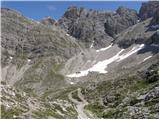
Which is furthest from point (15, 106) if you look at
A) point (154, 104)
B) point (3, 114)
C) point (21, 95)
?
point (154, 104)

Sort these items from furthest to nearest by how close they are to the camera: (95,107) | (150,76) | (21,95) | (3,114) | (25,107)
Result: (150,76) → (95,107) → (21,95) → (25,107) → (3,114)

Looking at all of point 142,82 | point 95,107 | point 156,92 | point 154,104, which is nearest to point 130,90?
point 142,82

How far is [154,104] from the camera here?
94938 millimetres

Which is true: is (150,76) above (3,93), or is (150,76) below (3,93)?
above

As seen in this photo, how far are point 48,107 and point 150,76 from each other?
98.7m

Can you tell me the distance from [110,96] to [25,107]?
108m

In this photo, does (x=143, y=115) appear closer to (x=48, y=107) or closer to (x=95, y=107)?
(x=48, y=107)

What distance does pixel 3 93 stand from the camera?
273 ft

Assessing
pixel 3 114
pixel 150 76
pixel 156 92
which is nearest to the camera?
pixel 3 114

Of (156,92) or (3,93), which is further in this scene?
(156,92)

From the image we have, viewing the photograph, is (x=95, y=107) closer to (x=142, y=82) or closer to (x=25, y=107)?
(x=142, y=82)

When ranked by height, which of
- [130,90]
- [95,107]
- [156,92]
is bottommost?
[156,92]

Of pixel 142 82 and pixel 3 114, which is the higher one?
pixel 142 82

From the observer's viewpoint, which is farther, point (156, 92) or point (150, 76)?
point (150, 76)
